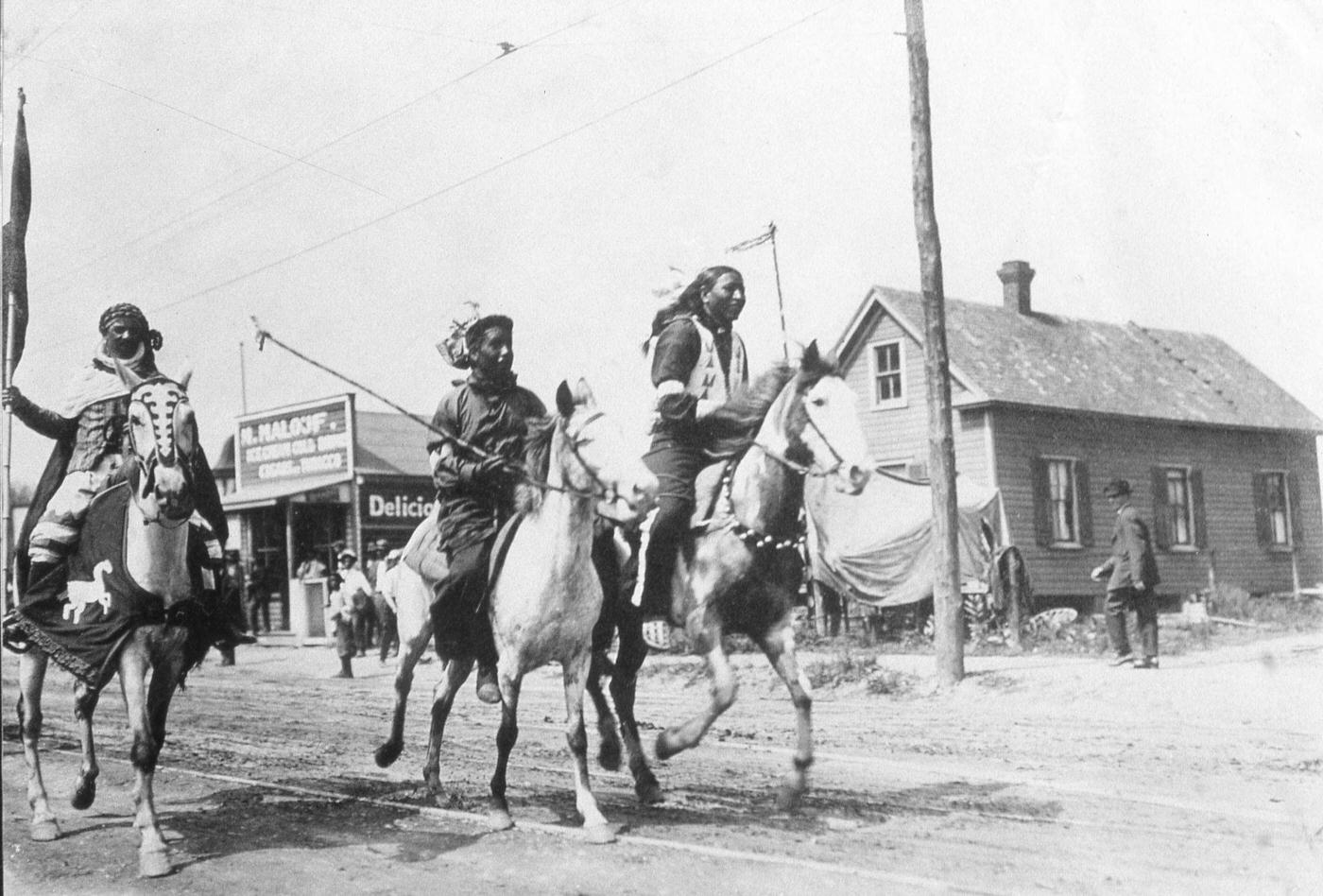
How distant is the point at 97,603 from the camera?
17.4ft

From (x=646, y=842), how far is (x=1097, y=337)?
20.2 feet

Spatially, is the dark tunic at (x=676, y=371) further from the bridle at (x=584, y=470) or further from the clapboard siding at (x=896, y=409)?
the clapboard siding at (x=896, y=409)

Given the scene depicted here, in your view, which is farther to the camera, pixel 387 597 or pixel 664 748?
pixel 387 597

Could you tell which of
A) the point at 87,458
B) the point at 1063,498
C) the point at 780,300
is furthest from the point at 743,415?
the point at 1063,498

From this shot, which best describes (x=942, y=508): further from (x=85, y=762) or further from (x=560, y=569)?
(x=85, y=762)

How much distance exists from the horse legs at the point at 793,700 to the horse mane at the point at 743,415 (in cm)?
85

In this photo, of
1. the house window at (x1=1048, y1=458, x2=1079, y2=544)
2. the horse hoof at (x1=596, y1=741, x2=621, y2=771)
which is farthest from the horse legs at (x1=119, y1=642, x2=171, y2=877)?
the house window at (x1=1048, y1=458, x2=1079, y2=544)

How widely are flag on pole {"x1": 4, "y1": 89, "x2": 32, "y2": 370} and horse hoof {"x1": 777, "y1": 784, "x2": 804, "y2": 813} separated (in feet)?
13.4

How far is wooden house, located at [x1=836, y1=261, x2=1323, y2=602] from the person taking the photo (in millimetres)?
9695

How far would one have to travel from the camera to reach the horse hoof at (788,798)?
18.0 feet

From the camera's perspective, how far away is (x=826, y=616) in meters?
7.77

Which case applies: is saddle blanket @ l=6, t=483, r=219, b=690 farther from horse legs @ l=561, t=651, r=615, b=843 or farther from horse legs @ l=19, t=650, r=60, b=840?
horse legs @ l=561, t=651, r=615, b=843

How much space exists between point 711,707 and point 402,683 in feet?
5.50

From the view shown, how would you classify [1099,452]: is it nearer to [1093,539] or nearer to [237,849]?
[1093,539]
